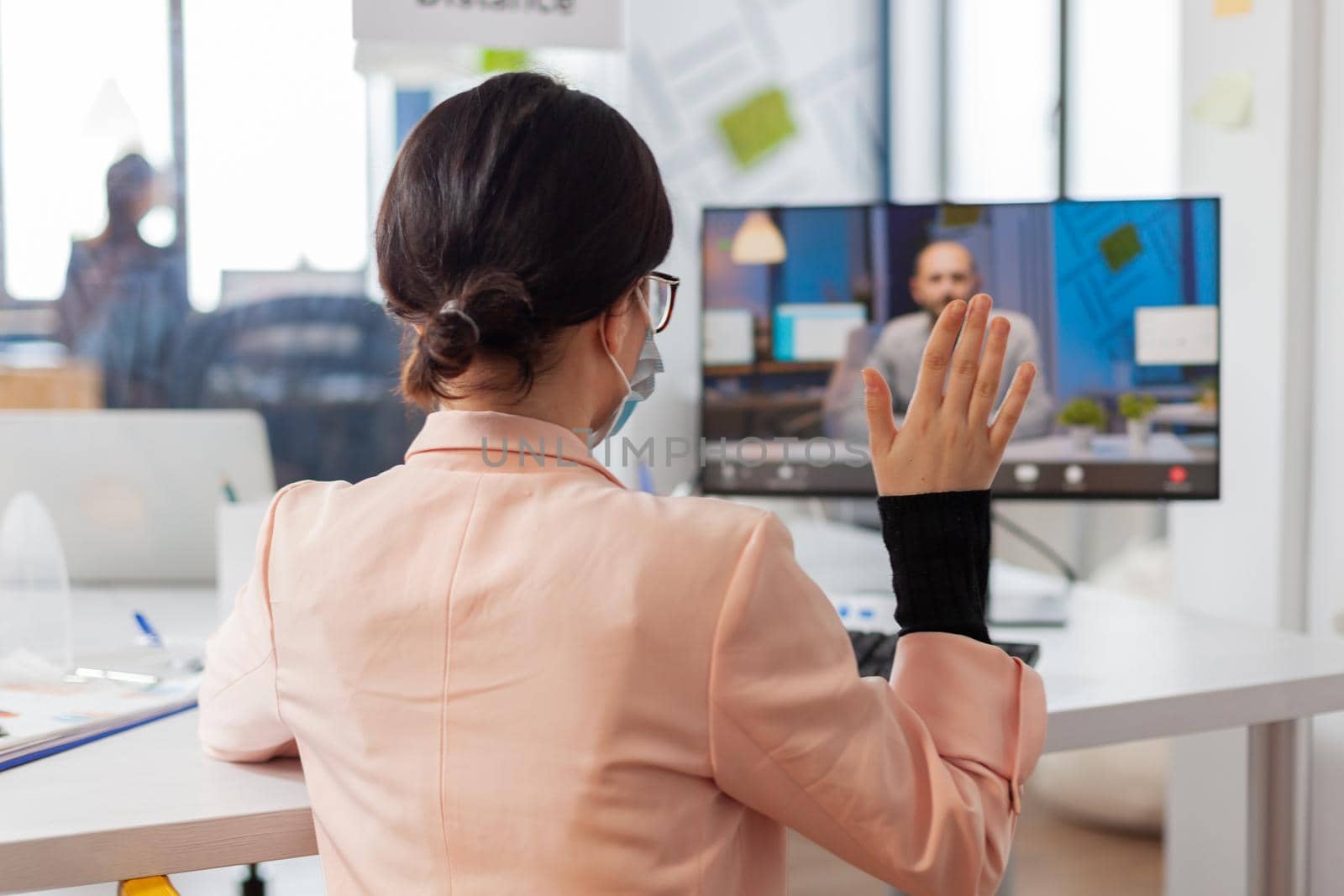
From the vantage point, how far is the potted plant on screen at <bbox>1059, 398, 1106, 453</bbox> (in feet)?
4.62

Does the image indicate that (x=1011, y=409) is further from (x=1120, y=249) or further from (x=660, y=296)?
(x=1120, y=249)

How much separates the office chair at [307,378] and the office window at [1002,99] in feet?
5.01

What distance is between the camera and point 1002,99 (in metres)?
3.05

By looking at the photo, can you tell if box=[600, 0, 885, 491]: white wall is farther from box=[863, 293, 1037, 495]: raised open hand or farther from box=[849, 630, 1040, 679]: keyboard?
box=[863, 293, 1037, 495]: raised open hand

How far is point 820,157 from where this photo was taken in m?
3.32

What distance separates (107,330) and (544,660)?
2.08 meters

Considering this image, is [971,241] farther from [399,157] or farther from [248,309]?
[248,309]

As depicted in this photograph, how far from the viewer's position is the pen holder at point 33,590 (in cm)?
124

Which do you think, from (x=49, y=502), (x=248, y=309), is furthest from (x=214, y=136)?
(x=49, y=502)

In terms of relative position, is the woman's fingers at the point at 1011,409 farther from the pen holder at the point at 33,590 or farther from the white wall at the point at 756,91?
the white wall at the point at 756,91

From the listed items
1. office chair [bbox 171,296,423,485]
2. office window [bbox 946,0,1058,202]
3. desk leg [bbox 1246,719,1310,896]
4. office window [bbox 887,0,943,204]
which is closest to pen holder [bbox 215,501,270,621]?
desk leg [bbox 1246,719,1310,896]

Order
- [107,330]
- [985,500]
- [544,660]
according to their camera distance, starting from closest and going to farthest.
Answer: [544,660] → [985,500] → [107,330]

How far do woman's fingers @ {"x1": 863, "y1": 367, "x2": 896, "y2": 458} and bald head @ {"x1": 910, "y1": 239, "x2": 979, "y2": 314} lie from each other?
2.27ft

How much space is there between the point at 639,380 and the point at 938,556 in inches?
9.1
